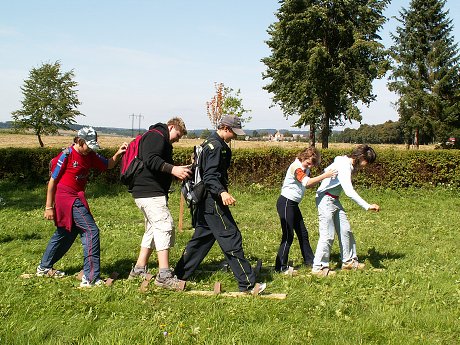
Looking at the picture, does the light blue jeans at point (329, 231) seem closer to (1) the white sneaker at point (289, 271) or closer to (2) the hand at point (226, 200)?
(1) the white sneaker at point (289, 271)

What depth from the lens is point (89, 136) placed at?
522 cm

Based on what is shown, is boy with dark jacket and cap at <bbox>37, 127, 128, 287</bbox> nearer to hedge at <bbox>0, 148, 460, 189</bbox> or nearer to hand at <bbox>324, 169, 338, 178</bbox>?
hand at <bbox>324, 169, 338, 178</bbox>

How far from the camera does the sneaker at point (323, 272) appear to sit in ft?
18.4

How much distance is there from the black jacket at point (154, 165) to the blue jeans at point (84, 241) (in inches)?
26.0

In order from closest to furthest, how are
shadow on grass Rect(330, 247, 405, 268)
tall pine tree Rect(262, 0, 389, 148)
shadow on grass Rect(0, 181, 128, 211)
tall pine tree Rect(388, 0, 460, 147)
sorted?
shadow on grass Rect(330, 247, 405, 268), shadow on grass Rect(0, 181, 128, 211), tall pine tree Rect(262, 0, 389, 148), tall pine tree Rect(388, 0, 460, 147)

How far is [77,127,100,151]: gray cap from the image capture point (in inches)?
204

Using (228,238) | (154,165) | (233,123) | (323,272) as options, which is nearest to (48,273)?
(154,165)

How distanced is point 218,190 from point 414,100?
38337 mm

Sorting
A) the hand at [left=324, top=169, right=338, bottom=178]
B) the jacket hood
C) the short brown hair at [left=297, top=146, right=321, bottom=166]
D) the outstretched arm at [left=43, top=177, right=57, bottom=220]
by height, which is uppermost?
the jacket hood

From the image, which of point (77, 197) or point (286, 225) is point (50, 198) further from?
point (286, 225)

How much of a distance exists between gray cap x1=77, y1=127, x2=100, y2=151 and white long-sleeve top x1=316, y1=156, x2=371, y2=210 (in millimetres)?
2929

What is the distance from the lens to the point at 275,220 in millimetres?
10406

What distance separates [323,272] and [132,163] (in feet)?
8.84

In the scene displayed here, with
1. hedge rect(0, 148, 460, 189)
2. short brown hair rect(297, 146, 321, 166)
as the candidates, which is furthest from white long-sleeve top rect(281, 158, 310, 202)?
hedge rect(0, 148, 460, 189)
